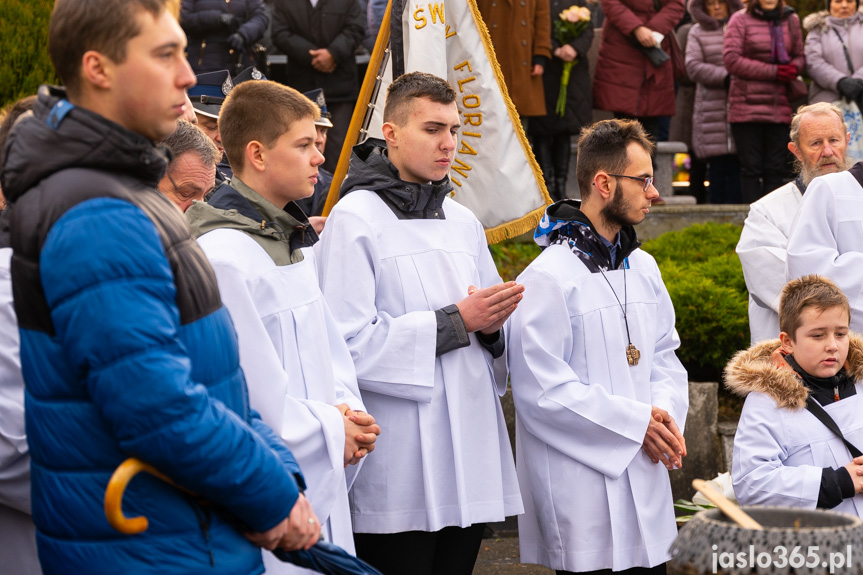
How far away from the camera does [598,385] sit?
4.14 metres

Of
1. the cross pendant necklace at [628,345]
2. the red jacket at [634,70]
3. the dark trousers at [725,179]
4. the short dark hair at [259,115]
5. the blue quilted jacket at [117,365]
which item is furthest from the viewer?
the dark trousers at [725,179]

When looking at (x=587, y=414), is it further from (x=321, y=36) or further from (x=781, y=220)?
(x=321, y=36)

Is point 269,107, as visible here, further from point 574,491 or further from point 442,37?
point 442,37

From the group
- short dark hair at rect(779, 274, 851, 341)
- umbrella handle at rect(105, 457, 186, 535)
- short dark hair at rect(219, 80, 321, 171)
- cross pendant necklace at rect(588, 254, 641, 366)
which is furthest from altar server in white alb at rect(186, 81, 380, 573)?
short dark hair at rect(779, 274, 851, 341)

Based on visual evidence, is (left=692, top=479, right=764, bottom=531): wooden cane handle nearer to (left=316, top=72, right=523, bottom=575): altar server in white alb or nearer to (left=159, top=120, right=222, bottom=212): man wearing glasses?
(left=316, top=72, right=523, bottom=575): altar server in white alb

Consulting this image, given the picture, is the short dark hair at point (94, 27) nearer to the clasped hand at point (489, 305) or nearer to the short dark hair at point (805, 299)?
the clasped hand at point (489, 305)

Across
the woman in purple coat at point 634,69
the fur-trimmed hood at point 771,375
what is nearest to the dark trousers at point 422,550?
the fur-trimmed hood at point 771,375

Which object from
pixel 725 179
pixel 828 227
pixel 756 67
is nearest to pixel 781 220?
pixel 828 227

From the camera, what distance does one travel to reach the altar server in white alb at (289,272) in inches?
128

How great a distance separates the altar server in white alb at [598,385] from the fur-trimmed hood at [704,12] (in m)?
6.16

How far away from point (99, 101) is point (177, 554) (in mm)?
975

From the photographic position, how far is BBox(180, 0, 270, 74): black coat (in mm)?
8891

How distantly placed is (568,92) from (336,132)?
217 centimetres

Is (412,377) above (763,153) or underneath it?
underneath
